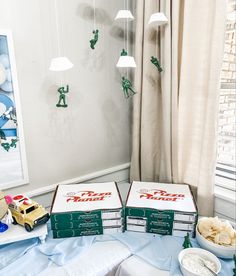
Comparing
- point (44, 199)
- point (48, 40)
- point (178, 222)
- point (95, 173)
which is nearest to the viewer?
point (178, 222)

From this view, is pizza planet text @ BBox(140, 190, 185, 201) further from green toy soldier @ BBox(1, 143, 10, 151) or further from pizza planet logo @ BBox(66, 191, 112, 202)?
green toy soldier @ BBox(1, 143, 10, 151)

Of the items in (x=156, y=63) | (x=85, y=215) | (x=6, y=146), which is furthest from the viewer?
(x=156, y=63)

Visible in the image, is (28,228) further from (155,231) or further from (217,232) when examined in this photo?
(217,232)

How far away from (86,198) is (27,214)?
271 millimetres

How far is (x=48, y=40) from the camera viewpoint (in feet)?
3.95

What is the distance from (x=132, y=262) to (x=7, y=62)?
102cm

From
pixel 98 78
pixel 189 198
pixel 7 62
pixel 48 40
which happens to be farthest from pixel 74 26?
pixel 189 198

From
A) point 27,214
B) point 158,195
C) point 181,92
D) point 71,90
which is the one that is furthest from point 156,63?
point 27,214

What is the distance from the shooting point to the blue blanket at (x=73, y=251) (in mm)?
897

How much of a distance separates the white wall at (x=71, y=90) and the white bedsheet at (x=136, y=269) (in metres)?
0.63

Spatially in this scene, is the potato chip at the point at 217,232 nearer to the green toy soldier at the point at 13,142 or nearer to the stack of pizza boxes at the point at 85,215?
the stack of pizza boxes at the point at 85,215

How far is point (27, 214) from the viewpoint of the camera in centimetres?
101

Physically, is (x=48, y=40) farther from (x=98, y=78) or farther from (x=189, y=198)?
(x=189, y=198)

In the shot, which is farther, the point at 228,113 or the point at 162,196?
the point at 228,113
